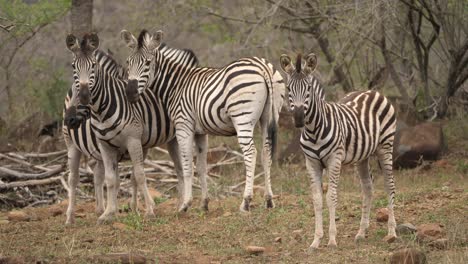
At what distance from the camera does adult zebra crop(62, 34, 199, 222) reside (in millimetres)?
9703

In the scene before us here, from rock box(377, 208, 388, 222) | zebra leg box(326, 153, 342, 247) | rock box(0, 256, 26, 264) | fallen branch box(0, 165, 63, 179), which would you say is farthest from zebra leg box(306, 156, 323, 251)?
fallen branch box(0, 165, 63, 179)

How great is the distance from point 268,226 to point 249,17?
8596 millimetres

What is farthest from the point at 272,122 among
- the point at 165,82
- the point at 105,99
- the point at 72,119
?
the point at 72,119

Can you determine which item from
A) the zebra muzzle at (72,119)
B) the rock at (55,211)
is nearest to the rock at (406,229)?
the zebra muzzle at (72,119)

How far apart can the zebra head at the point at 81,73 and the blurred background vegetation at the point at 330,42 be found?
10.9ft

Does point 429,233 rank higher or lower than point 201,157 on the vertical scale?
lower

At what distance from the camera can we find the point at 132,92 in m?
10.1

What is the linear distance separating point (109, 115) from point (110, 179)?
76 centimetres

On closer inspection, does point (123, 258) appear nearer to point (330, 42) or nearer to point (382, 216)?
point (382, 216)

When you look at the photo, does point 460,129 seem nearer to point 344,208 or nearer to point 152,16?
point 344,208

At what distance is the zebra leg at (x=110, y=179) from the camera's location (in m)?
10.0

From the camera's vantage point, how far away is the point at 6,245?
343 inches

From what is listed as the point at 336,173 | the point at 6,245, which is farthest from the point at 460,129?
the point at 6,245

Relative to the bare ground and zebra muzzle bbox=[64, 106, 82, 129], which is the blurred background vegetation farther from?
zebra muzzle bbox=[64, 106, 82, 129]
